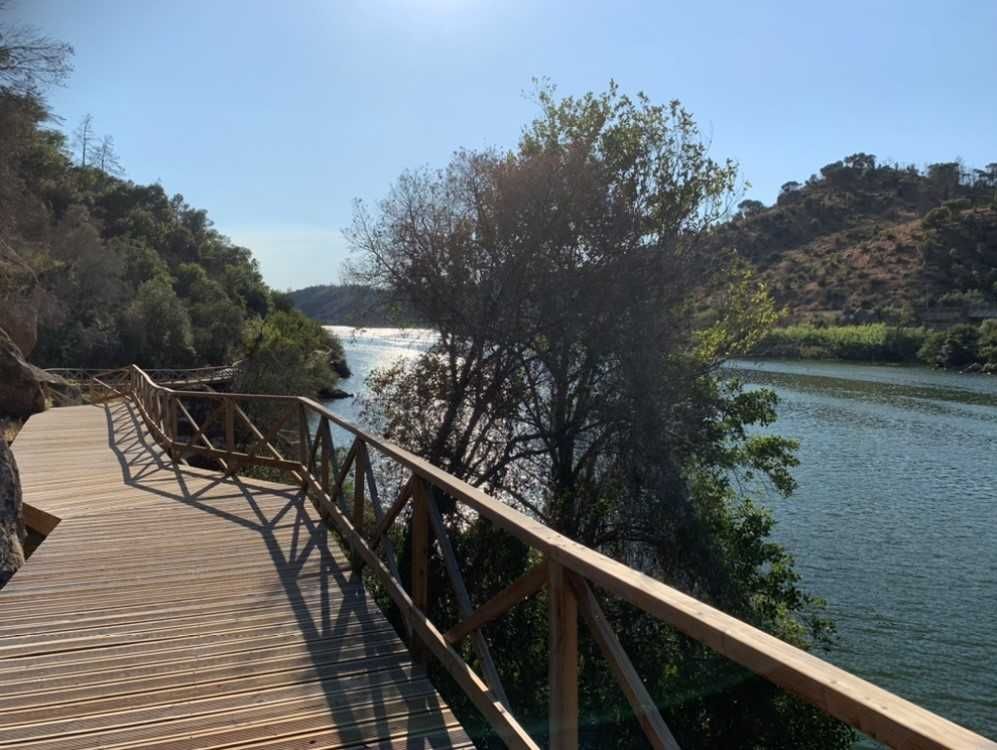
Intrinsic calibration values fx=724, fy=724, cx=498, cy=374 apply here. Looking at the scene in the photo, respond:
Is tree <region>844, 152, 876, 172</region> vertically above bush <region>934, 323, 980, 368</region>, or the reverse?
tree <region>844, 152, 876, 172</region>

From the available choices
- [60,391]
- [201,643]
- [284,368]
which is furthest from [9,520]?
[284,368]

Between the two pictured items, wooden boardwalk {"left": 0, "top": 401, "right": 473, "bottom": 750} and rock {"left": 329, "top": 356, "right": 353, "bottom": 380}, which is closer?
wooden boardwalk {"left": 0, "top": 401, "right": 473, "bottom": 750}

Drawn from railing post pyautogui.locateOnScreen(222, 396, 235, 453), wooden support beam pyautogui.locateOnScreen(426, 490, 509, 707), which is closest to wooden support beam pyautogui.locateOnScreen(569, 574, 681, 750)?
wooden support beam pyautogui.locateOnScreen(426, 490, 509, 707)

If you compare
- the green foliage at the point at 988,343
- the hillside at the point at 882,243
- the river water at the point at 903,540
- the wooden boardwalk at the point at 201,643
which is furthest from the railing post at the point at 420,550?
the green foliage at the point at 988,343

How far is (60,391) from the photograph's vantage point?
870 inches

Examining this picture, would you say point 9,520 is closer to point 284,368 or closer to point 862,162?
point 284,368

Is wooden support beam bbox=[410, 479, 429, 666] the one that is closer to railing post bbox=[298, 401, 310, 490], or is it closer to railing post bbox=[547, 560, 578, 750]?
railing post bbox=[547, 560, 578, 750]

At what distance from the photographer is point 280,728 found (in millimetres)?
2920

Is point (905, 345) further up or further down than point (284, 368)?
further down

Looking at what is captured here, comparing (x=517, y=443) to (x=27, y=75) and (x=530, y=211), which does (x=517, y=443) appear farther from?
(x=27, y=75)

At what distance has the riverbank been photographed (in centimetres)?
5303

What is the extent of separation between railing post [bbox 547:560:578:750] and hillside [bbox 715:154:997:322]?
168 feet

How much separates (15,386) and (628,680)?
17517 mm

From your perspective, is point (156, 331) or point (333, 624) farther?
point (156, 331)
